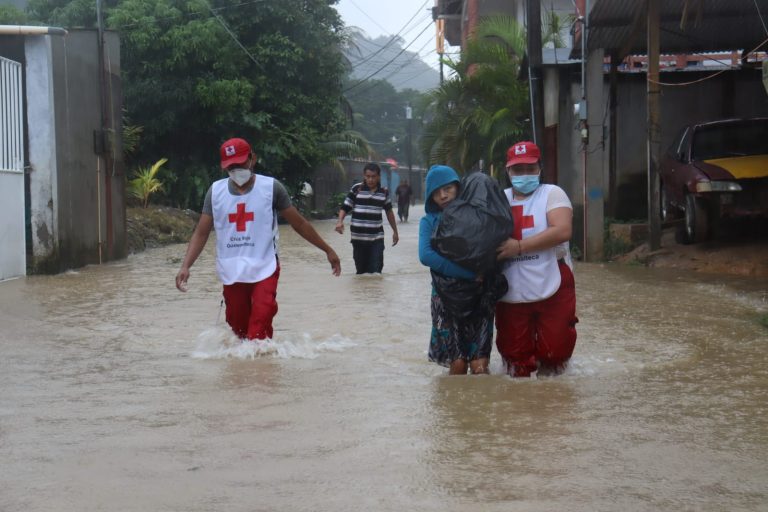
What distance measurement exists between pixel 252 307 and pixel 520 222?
2.25 metres

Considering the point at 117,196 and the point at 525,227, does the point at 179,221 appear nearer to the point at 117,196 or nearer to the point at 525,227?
the point at 117,196

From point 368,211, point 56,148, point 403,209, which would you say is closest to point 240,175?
point 368,211

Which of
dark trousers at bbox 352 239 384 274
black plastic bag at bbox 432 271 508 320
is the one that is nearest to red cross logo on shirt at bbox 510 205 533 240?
black plastic bag at bbox 432 271 508 320

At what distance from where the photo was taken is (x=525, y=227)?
6.05m


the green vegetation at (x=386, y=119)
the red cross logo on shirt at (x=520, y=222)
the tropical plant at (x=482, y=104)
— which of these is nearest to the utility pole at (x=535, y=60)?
the tropical plant at (x=482, y=104)

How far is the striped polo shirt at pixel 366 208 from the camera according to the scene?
13.0 metres

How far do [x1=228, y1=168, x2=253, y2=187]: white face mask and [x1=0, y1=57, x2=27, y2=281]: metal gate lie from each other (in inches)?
273

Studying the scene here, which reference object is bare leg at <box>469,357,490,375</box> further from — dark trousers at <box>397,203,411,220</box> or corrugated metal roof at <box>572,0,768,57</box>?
dark trousers at <box>397,203,411,220</box>

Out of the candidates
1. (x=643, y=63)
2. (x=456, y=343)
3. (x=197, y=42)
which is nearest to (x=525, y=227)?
(x=456, y=343)

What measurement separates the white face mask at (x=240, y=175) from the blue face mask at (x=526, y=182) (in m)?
2.07

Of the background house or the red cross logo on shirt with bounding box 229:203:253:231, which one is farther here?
the background house

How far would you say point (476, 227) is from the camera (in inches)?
226

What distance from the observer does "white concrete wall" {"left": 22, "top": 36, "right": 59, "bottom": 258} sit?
46.9 ft

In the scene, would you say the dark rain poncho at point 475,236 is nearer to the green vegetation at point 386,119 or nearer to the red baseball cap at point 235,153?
the red baseball cap at point 235,153
